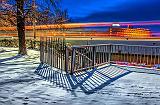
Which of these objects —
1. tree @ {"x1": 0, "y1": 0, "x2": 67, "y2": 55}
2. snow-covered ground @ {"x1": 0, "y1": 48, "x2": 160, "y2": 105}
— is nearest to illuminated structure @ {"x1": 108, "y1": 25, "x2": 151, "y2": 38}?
tree @ {"x1": 0, "y1": 0, "x2": 67, "y2": 55}

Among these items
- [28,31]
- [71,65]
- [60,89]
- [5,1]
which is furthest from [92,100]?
[28,31]

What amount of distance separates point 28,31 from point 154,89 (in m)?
39.3

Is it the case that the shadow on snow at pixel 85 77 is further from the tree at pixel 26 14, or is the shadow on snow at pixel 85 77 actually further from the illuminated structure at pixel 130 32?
the illuminated structure at pixel 130 32

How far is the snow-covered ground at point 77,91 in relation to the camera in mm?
10570

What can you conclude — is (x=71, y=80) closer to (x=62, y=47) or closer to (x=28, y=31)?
(x=62, y=47)

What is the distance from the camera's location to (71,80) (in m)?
14.1

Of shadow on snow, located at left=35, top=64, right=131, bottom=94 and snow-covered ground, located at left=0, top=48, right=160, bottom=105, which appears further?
shadow on snow, located at left=35, top=64, right=131, bottom=94

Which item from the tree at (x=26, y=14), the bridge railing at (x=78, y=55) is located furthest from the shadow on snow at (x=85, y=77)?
the tree at (x=26, y=14)

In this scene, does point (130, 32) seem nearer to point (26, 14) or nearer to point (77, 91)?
point (26, 14)

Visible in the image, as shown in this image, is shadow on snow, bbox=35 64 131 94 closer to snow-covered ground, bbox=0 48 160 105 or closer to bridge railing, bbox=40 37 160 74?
snow-covered ground, bbox=0 48 160 105

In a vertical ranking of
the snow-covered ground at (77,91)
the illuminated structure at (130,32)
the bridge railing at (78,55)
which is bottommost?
the snow-covered ground at (77,91)

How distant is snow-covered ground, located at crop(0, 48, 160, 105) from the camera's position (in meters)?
10.6

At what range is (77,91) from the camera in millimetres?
12062

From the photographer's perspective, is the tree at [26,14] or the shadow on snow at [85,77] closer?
the shadow on snow at [85,77]
